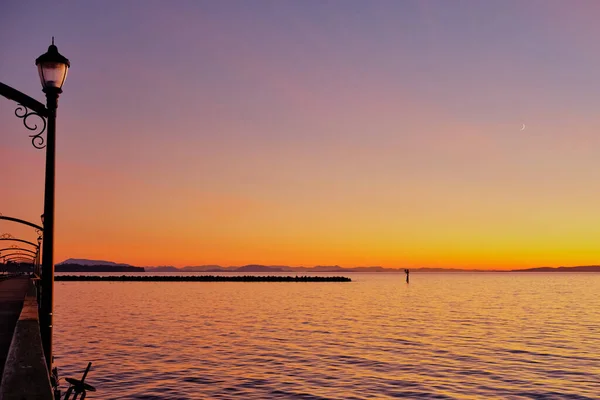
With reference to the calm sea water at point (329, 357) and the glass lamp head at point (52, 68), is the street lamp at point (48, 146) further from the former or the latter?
the calm sea water at point (329, 357)

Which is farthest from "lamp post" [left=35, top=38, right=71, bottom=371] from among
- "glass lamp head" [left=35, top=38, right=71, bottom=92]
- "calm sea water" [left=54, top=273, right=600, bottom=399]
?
"calm sea water" [left=54, top=273, right=600, bottom=399]

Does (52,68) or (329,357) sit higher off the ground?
(52,68)

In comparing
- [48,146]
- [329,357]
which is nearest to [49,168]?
[48,146]

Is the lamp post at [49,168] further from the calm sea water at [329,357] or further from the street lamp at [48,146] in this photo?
the calm sea water at [329,357]

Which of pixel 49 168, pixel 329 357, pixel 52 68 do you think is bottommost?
pixel 329 357

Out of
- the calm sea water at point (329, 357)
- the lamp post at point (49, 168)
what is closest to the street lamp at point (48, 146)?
the lamp post at point (49, 168)

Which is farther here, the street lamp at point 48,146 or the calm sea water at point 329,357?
the calm sea water at point 329,357

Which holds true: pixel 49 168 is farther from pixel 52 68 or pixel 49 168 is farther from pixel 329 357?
pixel 329 357

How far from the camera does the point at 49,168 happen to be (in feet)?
34.0

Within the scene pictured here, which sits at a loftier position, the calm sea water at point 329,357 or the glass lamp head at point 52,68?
the glass lamp head at point 52,68

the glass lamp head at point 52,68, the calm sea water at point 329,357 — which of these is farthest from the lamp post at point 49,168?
the calm sea water at point 329,357

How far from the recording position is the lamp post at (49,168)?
10086 mm

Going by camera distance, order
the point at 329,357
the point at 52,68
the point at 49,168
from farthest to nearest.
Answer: the point at 329,357
the point at 49,168
the point at 52,68

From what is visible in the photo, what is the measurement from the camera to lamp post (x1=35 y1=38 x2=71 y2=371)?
10086 millimetres
